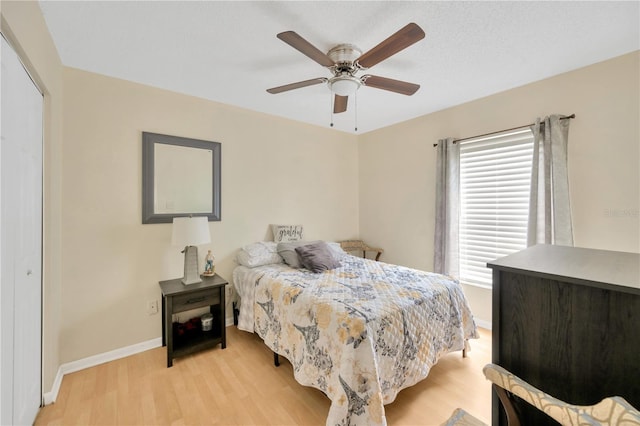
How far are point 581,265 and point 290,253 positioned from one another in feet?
7.62

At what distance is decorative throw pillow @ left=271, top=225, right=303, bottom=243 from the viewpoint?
3256 mm

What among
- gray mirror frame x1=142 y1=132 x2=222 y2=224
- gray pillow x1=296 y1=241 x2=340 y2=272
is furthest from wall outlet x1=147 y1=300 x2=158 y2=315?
gray pillow x1=296 y1=241 x2=340 y2=272

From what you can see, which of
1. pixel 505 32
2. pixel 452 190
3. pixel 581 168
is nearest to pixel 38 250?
pixel 505 32

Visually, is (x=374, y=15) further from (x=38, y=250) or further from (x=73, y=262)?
(x=73, y=262)

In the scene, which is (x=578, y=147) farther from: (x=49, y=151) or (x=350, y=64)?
(x=49, y=151)

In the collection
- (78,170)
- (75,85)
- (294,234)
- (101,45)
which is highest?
(101,45)

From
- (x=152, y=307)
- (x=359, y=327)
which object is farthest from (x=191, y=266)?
(x=359, y=327)

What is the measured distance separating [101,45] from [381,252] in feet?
12.2

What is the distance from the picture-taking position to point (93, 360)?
2.21 metres

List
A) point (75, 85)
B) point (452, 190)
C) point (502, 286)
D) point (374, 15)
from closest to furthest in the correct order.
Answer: point (502, 286)
point (374, 15)
point (75, 85)
point (452, 190)

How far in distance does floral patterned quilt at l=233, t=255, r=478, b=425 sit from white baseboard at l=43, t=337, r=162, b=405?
36.6 inches

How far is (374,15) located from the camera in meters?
1.60

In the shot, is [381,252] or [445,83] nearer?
[445,83]

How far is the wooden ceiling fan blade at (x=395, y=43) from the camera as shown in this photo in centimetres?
135
